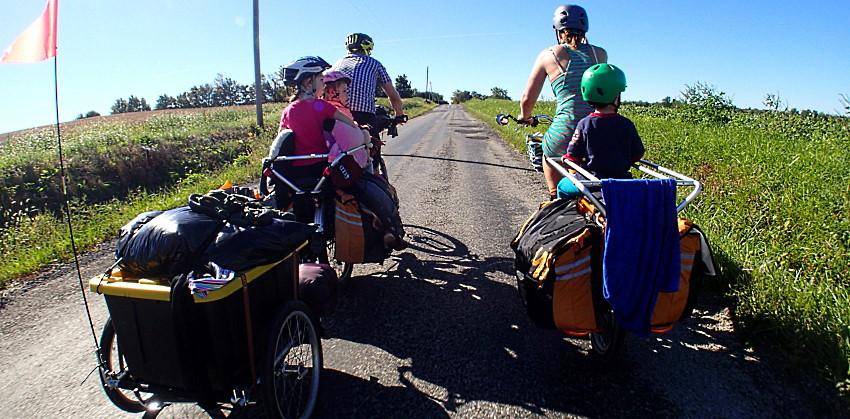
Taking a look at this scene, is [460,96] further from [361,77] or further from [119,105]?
[361,77]

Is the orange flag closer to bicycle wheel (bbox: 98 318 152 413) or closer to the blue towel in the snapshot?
bicycle wheel (bbox: 98 318 152 413)

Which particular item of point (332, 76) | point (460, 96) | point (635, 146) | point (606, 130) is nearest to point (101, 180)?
point (332, 76)

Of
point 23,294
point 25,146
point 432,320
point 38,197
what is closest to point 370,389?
point 432,320

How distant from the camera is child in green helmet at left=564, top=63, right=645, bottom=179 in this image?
2887mm

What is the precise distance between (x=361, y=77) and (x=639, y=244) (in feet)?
10.6

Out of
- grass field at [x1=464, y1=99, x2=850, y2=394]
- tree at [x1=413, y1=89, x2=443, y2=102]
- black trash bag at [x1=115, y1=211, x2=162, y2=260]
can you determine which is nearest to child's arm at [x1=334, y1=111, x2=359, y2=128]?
black trash bag at [x1=115, y1=211, x2=162, y2=260]

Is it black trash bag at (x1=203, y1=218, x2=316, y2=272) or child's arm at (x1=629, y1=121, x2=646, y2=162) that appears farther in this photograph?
child's arm at (x1=629, y1=121, x2=646, y2=162)

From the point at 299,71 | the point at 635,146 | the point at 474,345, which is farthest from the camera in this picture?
the point at 299,71

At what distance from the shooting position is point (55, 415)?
2432 mm

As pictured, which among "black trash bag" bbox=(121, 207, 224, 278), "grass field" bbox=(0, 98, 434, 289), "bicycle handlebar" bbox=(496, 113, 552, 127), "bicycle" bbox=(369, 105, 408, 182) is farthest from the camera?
"grass field" bbox=(0, 98, 434, 289)

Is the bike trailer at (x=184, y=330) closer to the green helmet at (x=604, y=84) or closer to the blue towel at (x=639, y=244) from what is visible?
the blue towel at (x=639, y=244)

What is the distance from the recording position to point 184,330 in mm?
1846

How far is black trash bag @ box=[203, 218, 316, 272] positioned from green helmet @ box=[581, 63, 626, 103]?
1.92 m

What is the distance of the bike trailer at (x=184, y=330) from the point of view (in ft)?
6.15
